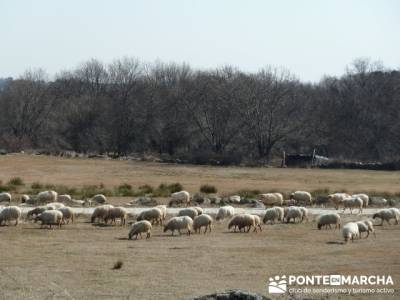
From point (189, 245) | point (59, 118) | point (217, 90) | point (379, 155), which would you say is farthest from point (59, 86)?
point (189, 245)

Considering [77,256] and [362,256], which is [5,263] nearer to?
[77,256]

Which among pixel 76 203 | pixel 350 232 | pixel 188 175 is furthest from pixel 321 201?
pixel 188 175

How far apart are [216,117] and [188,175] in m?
24.6

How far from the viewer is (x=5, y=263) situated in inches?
861

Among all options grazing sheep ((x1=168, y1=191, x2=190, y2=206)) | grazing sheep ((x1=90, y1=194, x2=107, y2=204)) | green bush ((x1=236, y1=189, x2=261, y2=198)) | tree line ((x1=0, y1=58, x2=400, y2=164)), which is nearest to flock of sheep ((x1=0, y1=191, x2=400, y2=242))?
grazing sheep ((x1=168, y1=191, x2=190, y2=206))

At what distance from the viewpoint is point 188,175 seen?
62.5m

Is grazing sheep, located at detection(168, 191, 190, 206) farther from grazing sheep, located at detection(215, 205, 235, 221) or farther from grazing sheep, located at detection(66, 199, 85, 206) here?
grazing sheep, located at detection(215, 205, 235, 221)

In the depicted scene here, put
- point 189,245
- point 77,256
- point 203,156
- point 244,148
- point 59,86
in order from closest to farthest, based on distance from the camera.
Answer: point 77,256 < point 189,245 < point 203,156 < point 244,148 < point 59,86

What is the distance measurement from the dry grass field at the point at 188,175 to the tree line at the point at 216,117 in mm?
9533

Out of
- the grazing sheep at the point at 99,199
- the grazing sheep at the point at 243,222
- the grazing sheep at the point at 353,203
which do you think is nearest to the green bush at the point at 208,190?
the grazing sheep at the point at 99,199

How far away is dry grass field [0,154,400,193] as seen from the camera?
53469 mm

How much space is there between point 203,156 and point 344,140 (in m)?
21.0

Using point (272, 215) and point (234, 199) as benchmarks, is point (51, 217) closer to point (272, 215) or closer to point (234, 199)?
point (272, 215)

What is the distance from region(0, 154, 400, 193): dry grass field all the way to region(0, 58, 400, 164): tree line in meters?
9.53
